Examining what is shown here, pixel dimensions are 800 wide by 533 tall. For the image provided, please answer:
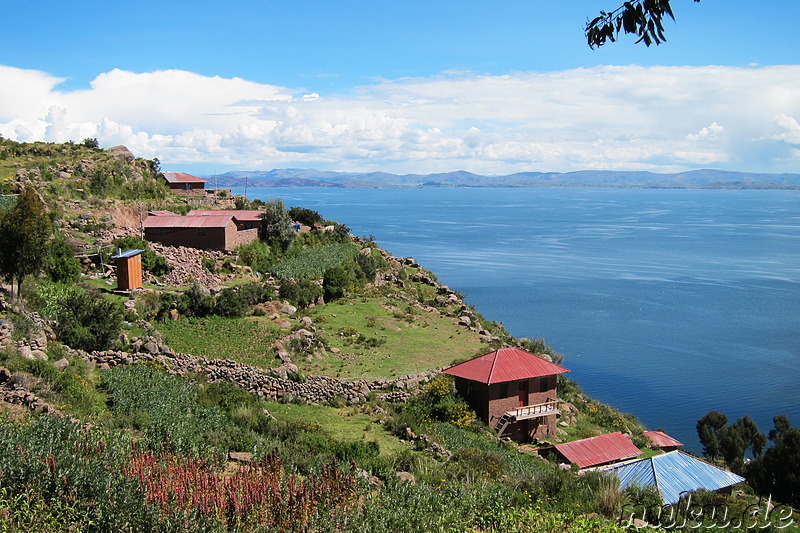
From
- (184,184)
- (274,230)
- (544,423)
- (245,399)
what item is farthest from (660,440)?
(184,184)

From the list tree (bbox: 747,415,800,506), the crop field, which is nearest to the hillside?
the crop field

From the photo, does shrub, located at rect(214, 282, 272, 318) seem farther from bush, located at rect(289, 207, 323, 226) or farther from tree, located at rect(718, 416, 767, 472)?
tree, located at rect(718, 416, 767, 472)

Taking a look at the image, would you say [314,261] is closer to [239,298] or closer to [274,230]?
[274,230]

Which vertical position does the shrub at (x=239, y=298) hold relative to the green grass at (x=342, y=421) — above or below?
above

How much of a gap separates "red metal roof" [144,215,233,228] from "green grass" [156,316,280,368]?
372 inches

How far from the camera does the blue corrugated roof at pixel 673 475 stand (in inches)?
630

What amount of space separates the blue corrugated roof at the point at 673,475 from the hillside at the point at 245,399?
2.98 feet

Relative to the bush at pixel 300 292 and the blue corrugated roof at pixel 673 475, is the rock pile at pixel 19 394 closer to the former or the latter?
the blue corrugated roof at pixel 673 475

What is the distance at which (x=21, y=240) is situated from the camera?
20500mm

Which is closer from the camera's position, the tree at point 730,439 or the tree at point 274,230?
the tree at point 730,439

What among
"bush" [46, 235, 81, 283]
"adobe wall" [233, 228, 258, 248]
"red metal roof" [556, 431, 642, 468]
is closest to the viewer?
"red metal roof" [556, 431, 642, 468]

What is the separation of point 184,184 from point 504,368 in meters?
34.7

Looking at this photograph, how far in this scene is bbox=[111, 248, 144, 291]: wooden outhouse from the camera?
26267 mm

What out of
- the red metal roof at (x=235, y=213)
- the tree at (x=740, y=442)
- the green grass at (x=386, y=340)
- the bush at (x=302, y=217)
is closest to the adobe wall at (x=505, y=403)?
the green grass at (x=386, y=340)
